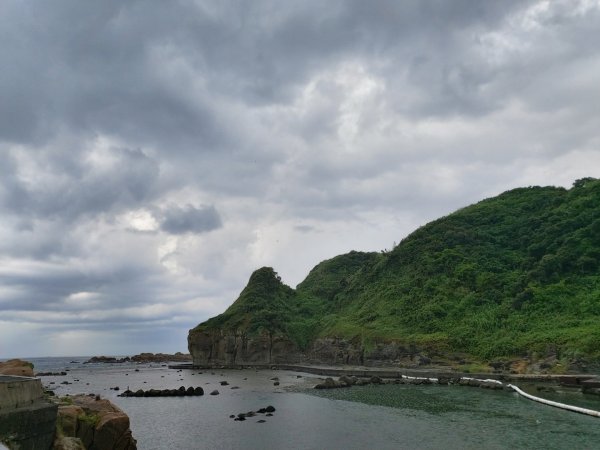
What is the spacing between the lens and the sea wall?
17484mm

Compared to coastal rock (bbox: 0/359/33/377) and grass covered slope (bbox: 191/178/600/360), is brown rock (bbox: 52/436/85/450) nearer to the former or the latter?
coastal rock (bbox: 0/359/33/377)

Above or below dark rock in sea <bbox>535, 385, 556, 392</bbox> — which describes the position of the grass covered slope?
above

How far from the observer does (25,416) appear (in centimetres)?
1830

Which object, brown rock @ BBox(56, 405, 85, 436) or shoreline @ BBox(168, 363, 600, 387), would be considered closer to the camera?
brown rock @ BBox(56, 405, 85, 436)

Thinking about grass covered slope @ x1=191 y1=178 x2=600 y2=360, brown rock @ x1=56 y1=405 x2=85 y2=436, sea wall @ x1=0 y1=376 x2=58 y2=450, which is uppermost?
grass covered slope @ x1=191 y1=178 x2=600 y2=360

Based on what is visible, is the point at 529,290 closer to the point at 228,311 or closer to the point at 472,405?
the point at 472,405

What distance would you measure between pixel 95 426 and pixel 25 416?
8562 mm

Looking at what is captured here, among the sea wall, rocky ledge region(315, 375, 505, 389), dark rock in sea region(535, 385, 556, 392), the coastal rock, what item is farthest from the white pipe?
the coastal rock

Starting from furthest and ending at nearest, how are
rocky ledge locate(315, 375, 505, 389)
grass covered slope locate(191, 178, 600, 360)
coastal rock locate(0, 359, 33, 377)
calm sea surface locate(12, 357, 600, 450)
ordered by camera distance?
grass covered slope locate(191, 178, 600, 360) < rocky ledge locate(315, 375, 505, 389) < calm sea surface locate(12, 357, 600, 450) < coastal rock locate(0, 359, 33, 377)

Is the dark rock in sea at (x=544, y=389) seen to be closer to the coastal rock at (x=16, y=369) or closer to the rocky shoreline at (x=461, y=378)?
the rocky shoreline at (x=461, y=378)

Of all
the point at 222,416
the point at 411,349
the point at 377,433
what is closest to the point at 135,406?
the point at 222,416

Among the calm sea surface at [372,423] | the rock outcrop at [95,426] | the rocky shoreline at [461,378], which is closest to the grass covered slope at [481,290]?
the rocky shoreline at [461,378]

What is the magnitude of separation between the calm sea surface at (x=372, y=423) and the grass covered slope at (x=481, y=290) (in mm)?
27461

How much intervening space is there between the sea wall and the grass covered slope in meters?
66.6
